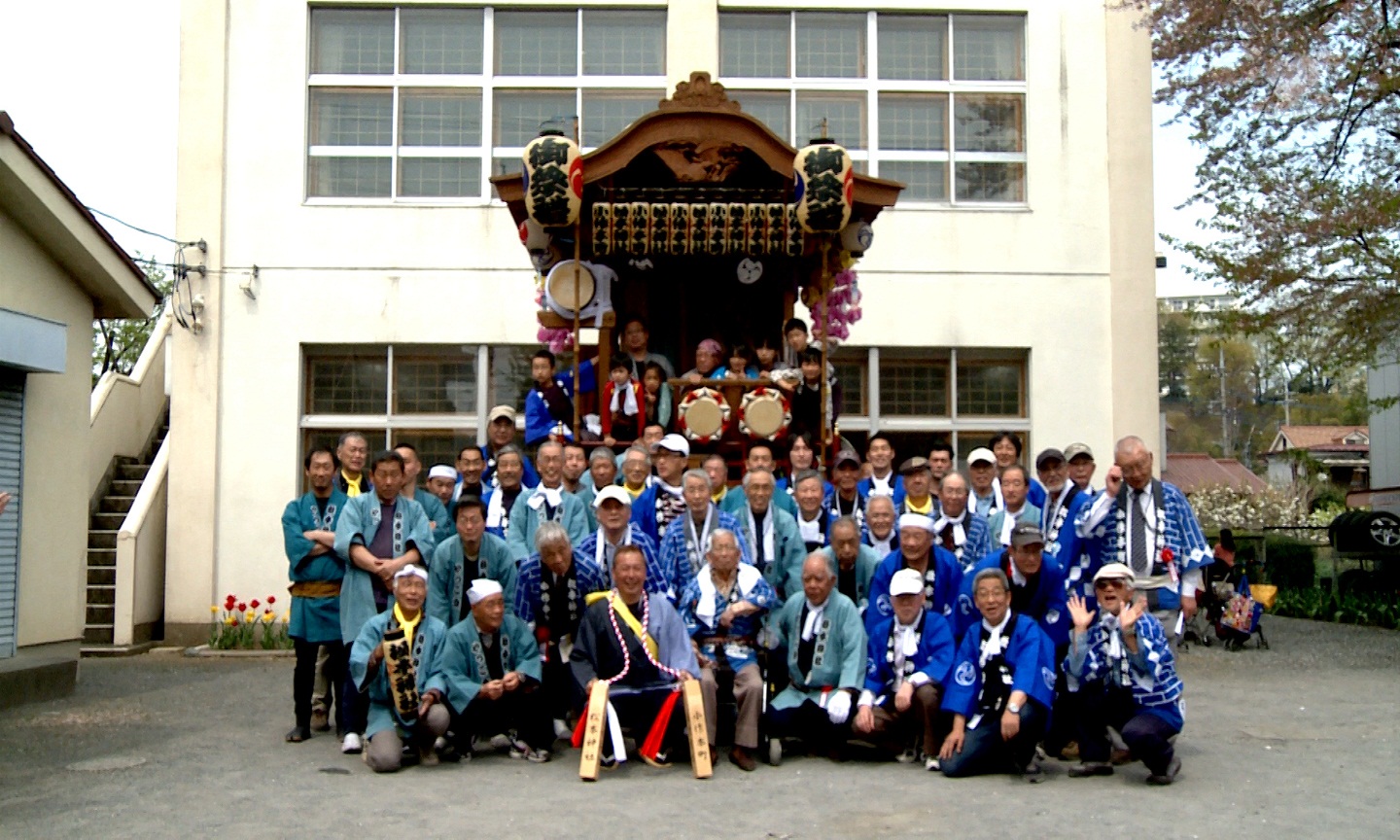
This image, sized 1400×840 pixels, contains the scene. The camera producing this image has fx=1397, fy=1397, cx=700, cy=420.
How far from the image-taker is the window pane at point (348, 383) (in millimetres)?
14578

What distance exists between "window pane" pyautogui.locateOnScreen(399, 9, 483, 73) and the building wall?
5.02 m

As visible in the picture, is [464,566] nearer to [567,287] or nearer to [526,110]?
[567,287]

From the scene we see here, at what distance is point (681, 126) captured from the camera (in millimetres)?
10609

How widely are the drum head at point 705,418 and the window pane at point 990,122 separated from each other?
232 inches

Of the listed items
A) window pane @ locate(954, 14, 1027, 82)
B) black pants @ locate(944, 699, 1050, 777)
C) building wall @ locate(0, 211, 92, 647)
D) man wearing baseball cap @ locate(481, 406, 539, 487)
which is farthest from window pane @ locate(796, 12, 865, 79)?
black pants @ locate(944, 699, 1050, 777)

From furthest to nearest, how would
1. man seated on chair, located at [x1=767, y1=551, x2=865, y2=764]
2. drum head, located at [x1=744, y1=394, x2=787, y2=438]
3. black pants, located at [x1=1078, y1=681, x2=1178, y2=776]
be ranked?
drum head, located at [x1=744, y1=394, x2=787, y2=438]
man seated on chair, located at [x1=767, y1=551, x2=865, y2=764]
black pants, located at [x1=1078, y1=681, x2=1178, y2=776]

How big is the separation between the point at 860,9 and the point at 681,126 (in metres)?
5.05

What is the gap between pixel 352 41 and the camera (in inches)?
582

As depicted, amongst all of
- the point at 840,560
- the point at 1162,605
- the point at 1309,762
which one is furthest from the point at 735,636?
the point at 1309,762

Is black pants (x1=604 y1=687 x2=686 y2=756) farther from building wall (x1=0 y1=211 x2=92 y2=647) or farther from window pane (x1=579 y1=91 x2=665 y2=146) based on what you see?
window pane (x1=579 y1=91 x2=665 y2=146)

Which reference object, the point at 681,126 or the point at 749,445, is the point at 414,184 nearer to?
the point at 681,126

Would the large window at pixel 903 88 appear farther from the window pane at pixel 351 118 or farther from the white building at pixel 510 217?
the window pane at pixel 351 118

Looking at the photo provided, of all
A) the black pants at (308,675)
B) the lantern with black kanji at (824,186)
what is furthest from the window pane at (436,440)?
the black pants at (308,675)

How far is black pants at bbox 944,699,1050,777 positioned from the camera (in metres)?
6.99
